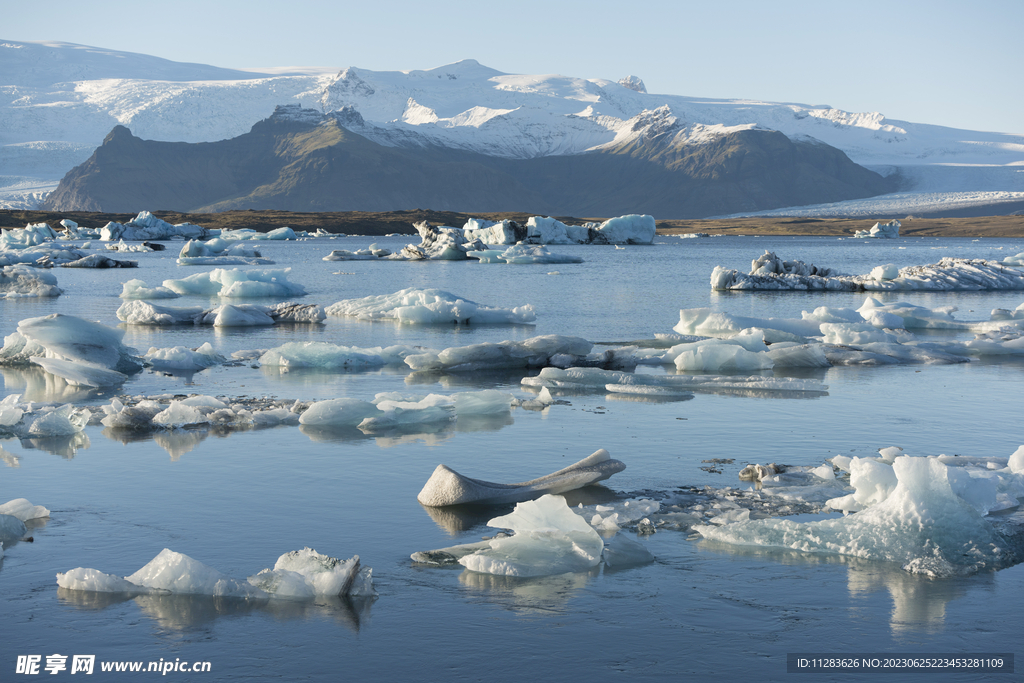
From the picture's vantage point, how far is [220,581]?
4.41 meters

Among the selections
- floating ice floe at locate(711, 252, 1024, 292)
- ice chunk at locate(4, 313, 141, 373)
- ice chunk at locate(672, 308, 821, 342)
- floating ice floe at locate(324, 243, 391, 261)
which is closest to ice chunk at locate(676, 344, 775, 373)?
ice chunk at locate(672, 308, 821, 342)

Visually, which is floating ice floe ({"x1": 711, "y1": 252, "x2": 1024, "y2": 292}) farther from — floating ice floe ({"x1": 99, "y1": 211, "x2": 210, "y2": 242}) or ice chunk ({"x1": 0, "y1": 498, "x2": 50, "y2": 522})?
floating ice floe ({"x1": 99, "y1": 211, "x2": 210, "y2": 242})

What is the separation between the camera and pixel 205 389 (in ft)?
34.4

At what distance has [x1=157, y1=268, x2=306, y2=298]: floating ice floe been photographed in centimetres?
2452

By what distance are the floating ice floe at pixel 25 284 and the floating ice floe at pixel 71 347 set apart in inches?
506

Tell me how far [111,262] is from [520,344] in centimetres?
3214

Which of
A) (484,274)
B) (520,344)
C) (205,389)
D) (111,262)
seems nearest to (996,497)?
(520,344)

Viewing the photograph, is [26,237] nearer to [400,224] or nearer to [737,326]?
[400,224]

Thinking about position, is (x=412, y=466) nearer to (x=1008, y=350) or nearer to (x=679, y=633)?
(x=679, y=633)

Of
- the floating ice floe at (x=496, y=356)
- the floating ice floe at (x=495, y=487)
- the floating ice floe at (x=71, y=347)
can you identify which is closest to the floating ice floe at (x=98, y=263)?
the floating ice floe at (x=71, y=347)

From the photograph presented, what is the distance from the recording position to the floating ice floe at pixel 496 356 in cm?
1206

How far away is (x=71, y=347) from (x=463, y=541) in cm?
842

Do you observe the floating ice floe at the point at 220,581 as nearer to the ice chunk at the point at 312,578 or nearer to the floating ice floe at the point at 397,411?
the ice chunk at the point at 312,578

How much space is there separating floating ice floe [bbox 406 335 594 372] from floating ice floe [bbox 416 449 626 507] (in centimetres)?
580
